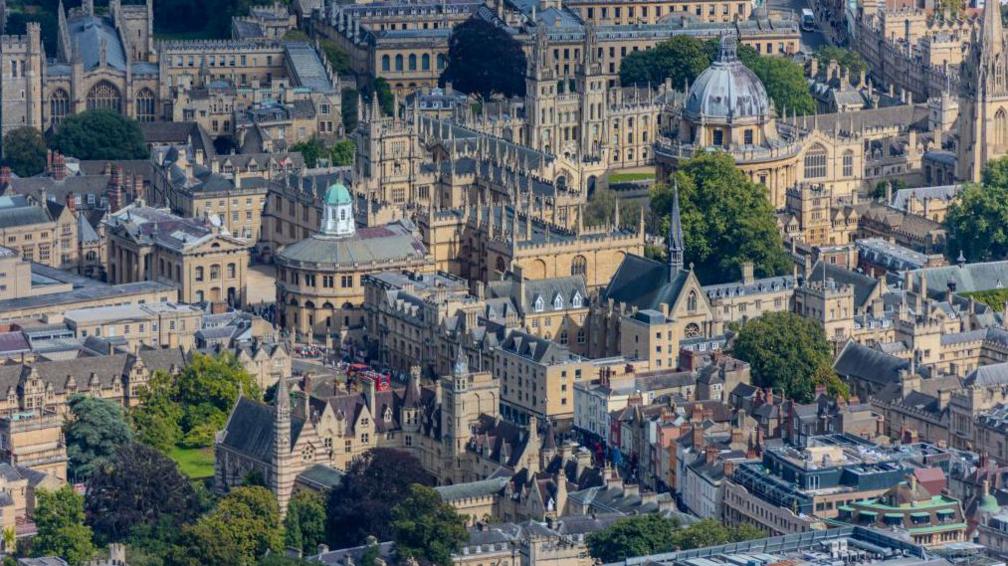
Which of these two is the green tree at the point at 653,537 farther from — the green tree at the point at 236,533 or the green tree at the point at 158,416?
the green tree at the point at 158,416

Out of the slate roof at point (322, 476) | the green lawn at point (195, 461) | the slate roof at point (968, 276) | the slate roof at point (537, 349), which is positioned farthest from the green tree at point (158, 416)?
the slate roof at point (968, 276)

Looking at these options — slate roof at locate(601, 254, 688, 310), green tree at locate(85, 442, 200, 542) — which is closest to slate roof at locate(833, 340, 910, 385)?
slate roof at locate(601, 254, 688, 310)

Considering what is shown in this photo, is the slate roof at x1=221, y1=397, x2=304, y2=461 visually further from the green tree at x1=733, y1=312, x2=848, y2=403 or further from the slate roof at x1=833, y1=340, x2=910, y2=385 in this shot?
the slate roof at x1=833, y1=340, x2=910, y2=385

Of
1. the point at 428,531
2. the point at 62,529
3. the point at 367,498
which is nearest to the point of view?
the point at 428,531

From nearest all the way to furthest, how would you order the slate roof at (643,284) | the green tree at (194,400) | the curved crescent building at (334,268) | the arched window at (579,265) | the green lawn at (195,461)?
the green lawn at (195,461)
the green tree at (194,400)
the slate roof at (643,284)
the curved crescent building at (334,268)
the arched window at (579,265)

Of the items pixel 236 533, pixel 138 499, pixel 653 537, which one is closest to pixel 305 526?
pixel 236 533

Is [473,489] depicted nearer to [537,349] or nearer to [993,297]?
[537,349]

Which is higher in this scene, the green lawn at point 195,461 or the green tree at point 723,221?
the green tree at point 723,221
